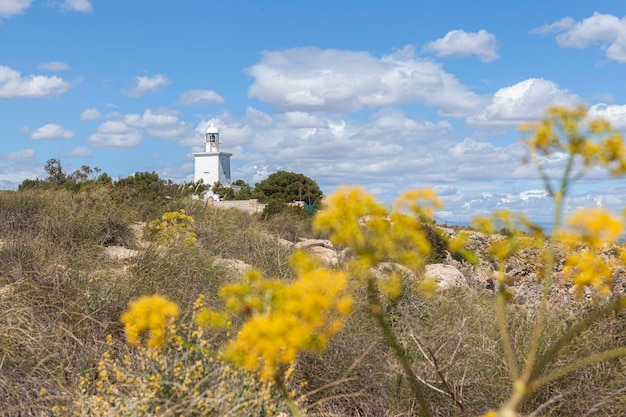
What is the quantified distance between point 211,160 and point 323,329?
5885cm

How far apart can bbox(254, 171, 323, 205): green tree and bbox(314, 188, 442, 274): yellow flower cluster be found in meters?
33.1

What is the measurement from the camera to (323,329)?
444 centimetres

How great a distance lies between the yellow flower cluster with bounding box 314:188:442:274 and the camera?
7.11 feet

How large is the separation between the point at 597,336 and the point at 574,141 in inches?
131

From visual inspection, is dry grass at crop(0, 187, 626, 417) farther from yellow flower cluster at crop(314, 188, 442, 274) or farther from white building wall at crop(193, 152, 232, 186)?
white building wall at crop(193, 152, 232, 186)

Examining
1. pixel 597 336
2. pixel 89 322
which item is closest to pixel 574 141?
pixel 597 336

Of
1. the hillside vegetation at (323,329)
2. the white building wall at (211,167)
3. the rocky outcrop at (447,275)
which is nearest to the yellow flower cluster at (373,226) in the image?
the hillside vegetation at (323,329)

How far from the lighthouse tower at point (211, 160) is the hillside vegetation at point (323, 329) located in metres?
53.0

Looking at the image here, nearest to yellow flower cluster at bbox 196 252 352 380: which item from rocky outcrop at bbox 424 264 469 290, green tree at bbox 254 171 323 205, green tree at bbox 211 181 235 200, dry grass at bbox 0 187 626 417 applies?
dry grass at bbox 0 187 626 417

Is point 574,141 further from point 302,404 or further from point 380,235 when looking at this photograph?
point 302,404

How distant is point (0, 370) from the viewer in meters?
4.32

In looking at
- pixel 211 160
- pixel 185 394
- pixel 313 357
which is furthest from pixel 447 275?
pixel 211 160

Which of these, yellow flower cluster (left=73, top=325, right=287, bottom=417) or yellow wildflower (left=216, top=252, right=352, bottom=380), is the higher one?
yellow wildflower (left=216, top=252, right=352, bottom=380)

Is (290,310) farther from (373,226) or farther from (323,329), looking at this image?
(323,329)
